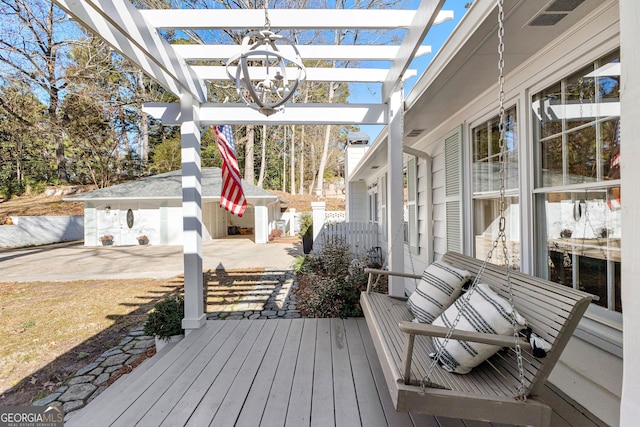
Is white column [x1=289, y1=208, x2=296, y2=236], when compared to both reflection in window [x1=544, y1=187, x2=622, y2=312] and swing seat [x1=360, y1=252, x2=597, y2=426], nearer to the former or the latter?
reflection in window [x1=544, y1=187, x2=622, y2=312]

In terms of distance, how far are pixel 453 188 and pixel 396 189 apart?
78cm

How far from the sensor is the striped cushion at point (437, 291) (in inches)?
78.5

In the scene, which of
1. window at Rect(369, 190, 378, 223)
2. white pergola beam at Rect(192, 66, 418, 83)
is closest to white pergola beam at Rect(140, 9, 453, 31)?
white pergola beam at Rect(192, 66, 418, 83)

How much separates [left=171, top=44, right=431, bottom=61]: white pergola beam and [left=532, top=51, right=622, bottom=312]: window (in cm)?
132

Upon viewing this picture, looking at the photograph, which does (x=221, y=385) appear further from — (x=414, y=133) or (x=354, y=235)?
(x=354, y=235)

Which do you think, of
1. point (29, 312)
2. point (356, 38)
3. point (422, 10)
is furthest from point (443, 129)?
point (356, 38)

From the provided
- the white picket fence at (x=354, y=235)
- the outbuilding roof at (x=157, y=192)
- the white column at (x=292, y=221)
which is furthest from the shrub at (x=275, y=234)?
the white picket fence at (x=354, y=235)

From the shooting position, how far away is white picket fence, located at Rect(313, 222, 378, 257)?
6.80 metres

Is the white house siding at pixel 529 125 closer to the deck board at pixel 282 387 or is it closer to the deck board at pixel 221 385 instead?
the deck board at pixel 282 387

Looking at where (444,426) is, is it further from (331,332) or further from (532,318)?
(331,332)

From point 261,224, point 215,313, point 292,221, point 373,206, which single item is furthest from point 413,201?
point 292,221

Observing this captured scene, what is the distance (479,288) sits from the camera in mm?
1683

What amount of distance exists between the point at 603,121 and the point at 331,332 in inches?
100

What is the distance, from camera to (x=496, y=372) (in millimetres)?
1516
